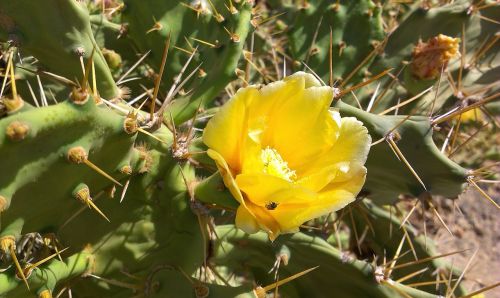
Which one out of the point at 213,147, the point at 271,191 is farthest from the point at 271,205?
the point at 213,147

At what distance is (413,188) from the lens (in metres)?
1.81

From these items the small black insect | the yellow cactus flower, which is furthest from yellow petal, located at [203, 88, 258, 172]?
the small black insect

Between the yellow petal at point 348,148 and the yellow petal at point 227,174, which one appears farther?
the yellow petal at point 348,148

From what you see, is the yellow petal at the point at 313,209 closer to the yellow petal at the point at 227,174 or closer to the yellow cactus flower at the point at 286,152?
the yellow cactus flower at the point at 286,152

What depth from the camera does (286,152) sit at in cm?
145

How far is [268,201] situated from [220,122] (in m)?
0.20

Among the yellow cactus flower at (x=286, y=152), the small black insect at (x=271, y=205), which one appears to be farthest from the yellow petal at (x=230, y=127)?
the small black insect at (x=271, y=205)

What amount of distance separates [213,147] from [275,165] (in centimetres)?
17

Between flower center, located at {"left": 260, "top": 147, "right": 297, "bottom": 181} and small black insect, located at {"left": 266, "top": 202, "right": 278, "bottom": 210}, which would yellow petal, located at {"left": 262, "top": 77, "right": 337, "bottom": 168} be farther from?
small black insect, located at {"left": 266, "top": 202, "right": 278, "bottom": 210}

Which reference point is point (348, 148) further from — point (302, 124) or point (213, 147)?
point (213, 147)

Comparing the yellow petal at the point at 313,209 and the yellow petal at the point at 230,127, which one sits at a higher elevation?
the yellow petal at the point at 230,127

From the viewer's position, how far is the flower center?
1388 mm

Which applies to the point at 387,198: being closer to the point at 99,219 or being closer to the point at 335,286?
the point at 335,286

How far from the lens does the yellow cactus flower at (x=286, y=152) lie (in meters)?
1.28
